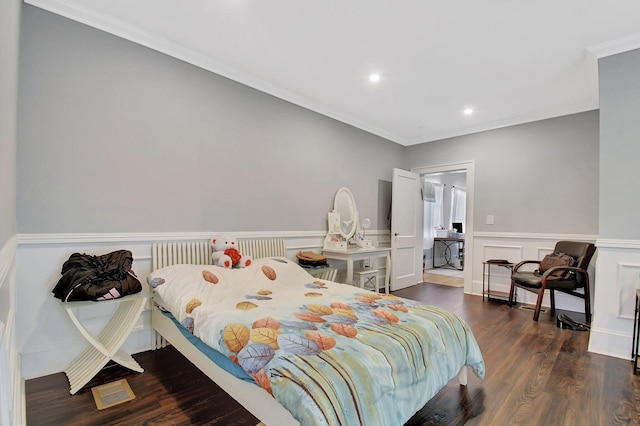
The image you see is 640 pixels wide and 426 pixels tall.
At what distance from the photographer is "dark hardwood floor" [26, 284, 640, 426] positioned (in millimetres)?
1745

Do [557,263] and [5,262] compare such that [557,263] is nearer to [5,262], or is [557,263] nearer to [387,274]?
[387,274]

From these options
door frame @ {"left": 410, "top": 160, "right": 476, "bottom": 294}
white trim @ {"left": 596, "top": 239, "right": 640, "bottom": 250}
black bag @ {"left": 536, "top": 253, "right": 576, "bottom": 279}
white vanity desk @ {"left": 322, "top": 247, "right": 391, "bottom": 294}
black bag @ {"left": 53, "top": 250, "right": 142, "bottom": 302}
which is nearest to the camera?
black bag @ {"left": 53, "top": 250, "right": 142, "bottom": 302}

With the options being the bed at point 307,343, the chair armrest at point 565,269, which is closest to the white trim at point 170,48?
the bed at point 307,343

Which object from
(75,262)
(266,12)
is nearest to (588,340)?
(266,12)

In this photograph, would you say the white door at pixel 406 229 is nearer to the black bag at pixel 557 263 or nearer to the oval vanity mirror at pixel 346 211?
the oval vanity mirror at pixel 346 211

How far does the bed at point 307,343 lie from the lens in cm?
125

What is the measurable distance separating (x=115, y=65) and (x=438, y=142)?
15.3 feet

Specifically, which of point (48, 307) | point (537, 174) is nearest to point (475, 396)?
point (48, 307)

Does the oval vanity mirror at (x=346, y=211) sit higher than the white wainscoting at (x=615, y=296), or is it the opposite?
the oval vanity mirror at (x=346, y=211)

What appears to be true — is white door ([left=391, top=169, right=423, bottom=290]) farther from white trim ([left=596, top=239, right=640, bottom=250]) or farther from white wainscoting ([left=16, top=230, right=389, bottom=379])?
white wainscoting ([left=16, top=230, right=389, bottom=379])

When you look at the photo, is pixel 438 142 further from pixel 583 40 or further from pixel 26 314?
pixel 26 314

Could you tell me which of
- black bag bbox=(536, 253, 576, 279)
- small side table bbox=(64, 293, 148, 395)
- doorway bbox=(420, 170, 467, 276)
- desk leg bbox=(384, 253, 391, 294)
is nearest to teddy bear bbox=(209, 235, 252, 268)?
small side table bbox=(64, 293, 148, 395)

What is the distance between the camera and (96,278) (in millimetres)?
2088

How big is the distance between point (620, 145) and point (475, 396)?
2.46 meters
